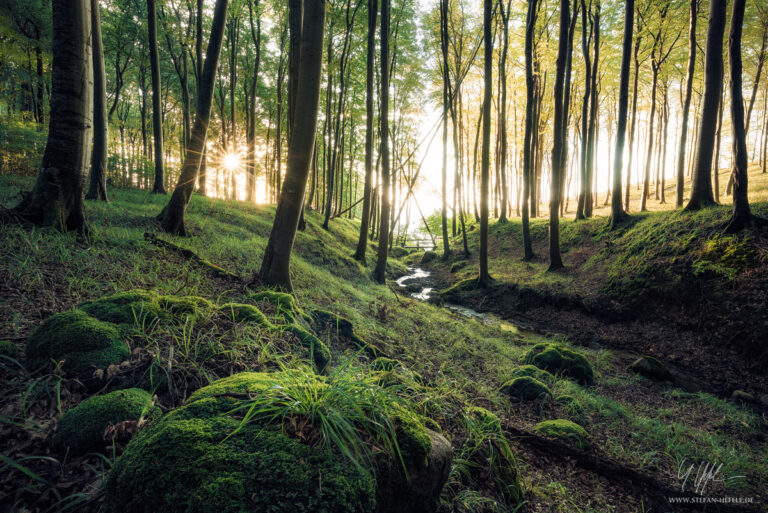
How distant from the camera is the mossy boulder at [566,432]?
11.0 ft

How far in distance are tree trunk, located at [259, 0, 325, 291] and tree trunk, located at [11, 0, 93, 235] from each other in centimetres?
306

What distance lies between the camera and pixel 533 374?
508cm

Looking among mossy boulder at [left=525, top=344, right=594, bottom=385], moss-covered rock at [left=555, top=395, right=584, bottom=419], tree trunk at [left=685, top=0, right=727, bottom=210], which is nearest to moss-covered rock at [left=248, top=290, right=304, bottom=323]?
moss-covered rock at [left=555, top=395, right=584, bottom=419]

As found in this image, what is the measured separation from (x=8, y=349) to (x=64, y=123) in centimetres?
414

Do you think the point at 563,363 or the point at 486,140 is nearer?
the point at 563,363

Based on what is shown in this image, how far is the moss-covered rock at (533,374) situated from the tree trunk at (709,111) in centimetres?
807

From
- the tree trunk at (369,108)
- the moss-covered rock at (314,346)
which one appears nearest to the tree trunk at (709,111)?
the tree trunk at (369,108)

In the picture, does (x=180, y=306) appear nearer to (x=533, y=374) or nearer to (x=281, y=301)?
(x=281, y=301)

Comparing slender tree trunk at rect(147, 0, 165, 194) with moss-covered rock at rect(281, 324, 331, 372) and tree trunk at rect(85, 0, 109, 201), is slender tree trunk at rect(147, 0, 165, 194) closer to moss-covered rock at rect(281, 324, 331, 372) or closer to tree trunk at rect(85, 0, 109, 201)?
tree trunk at rect(85, 0, 109, 201)

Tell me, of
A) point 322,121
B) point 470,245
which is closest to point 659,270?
point 470,245

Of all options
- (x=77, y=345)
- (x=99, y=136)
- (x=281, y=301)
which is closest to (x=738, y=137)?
(x=281, y=301)

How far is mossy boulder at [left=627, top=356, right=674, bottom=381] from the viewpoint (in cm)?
559

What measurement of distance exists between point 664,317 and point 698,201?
4241mm

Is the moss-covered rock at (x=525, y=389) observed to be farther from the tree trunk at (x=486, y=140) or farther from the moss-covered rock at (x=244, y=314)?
the tree trunk at (x=486, y=140)
